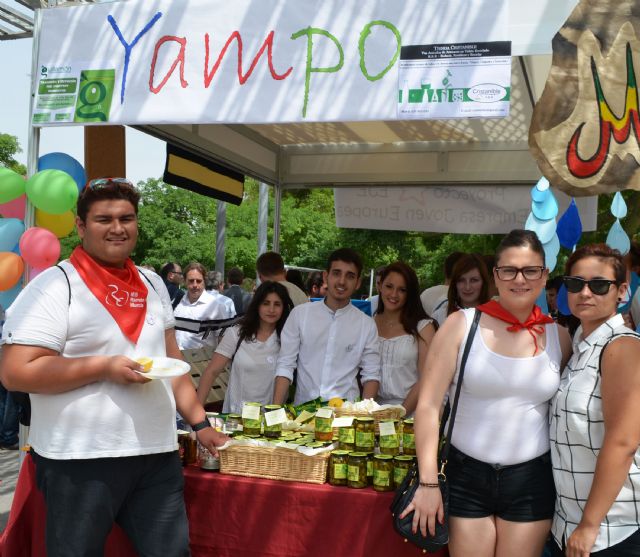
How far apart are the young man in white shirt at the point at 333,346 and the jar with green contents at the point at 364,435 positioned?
93 centimetres

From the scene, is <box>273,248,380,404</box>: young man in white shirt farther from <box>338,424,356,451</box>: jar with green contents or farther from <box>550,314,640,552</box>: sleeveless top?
<box>550,314,640,552</box>: sleeveless top

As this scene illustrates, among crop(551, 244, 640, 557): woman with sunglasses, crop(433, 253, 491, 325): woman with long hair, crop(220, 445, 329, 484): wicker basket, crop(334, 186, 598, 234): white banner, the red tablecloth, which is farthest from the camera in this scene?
crop(334, 186, 598, 234): white banner

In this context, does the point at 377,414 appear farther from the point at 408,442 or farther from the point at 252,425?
the point at 252,425

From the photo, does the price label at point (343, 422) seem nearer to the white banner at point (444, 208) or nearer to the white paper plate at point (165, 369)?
the white paper plate at point (165, 369)

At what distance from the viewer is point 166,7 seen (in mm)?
3500

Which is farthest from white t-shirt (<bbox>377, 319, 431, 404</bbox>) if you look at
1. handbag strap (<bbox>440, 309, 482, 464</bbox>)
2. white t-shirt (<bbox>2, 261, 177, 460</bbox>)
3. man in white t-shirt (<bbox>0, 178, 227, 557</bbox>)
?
white t-shirt (<bbox>2, 261, 177, 460</bbox>)

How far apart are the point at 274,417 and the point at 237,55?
1.77m

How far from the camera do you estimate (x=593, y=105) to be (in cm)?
282

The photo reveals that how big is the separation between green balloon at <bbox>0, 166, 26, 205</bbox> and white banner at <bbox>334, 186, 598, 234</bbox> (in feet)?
13.9

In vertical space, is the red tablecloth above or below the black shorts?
below

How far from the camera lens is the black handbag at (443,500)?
221cm

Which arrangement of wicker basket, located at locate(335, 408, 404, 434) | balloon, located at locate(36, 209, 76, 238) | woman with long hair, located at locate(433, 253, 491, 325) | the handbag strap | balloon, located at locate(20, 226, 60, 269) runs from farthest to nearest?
woman with long hair, located at locate(433, 253, 491, 325), balloon, located at locate(36, 209, 76, 238), balloon, located at locate(20, 226, 60, 269), wicker basket, located at locate(335, 408, 404, 434), the handbag strap

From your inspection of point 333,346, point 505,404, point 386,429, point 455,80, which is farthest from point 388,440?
point 455,80

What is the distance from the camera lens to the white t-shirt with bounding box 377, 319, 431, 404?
13.1 ft
